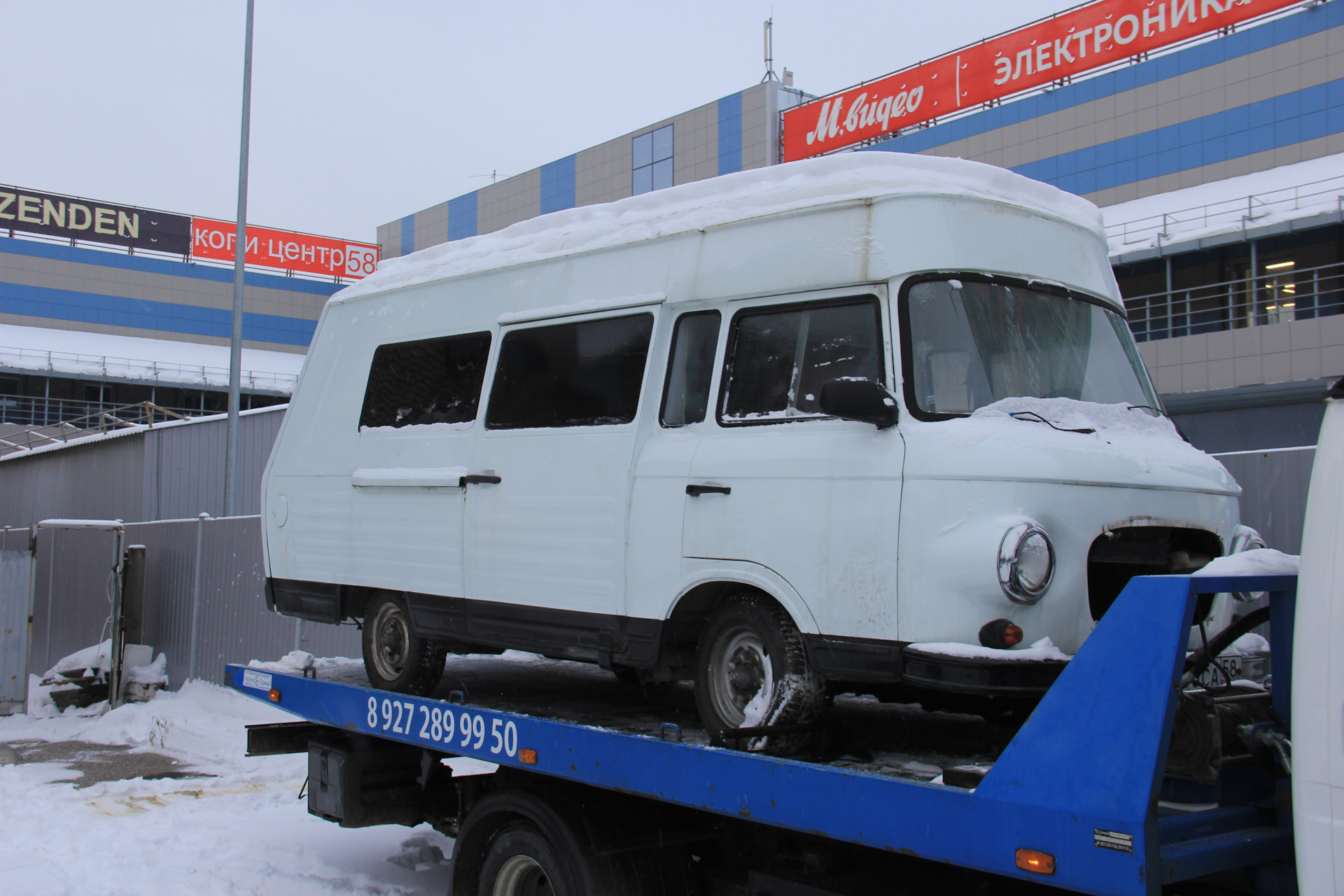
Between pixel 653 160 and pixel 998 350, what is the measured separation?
40606mm

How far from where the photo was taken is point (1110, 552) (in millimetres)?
4141

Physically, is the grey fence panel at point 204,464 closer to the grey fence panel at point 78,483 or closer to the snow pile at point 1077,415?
the grey fence panel at point 78,483

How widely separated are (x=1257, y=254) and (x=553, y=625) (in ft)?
80.7

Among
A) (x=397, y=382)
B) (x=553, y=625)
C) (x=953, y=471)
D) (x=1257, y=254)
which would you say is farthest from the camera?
(x=1257, y=254)

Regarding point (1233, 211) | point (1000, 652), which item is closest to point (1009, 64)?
point (1233, 211)

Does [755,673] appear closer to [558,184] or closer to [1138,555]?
[1138,555]

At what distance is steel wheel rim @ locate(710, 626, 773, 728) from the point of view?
4.57 m

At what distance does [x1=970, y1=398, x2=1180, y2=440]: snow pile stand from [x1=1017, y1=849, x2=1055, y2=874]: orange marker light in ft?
5.36

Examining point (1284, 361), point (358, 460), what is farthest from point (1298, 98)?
point (358, 460)

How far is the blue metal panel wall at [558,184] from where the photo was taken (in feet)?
152

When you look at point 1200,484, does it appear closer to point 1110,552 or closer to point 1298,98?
point 1110,552

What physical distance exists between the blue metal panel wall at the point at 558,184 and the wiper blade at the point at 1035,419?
42769 mm

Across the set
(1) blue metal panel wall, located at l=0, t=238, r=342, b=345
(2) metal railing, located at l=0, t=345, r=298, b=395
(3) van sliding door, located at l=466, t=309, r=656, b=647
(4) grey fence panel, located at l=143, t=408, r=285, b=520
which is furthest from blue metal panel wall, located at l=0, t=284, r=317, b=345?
(3) van sliding door, located at l=466, t=309, r=656, b=647

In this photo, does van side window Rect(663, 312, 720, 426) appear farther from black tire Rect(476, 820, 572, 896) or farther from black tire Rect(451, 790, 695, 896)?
black tire Rect(476, 820, 572, 896)
